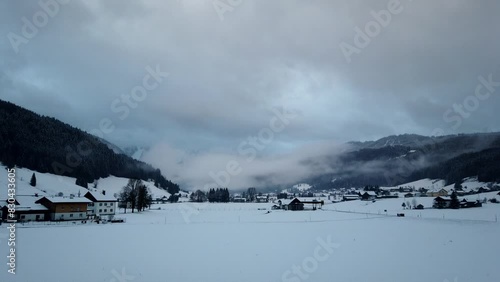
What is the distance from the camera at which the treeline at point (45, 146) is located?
14175 centimetres

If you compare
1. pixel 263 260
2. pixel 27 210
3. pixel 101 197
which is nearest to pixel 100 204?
pixel 101 197

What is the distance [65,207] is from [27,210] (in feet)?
23.7

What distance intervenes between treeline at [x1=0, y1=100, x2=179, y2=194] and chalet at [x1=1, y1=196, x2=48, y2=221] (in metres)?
86.3

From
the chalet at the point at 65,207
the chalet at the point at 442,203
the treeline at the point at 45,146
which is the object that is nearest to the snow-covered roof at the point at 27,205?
the chalet at the point at 65,207

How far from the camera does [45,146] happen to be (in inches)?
6211

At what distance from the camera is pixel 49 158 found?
505 feet

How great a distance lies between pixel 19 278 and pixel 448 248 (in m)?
31.2

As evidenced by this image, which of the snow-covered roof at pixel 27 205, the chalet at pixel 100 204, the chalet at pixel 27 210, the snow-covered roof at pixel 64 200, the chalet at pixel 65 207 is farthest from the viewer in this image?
the chalet at pixel 100 204

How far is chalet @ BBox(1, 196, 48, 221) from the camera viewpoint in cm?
6096

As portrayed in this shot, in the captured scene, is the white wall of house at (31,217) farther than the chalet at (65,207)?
No

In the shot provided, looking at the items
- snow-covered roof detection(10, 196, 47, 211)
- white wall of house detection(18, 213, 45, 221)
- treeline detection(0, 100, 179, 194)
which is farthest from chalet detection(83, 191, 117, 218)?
treeline detection(0, 100, 179, 194)

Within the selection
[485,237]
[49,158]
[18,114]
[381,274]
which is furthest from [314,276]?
[18,114]

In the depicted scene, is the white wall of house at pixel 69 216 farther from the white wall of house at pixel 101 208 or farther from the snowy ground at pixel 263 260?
the snowy ground at pixel 263 260

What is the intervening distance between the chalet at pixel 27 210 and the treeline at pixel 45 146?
283 ft
